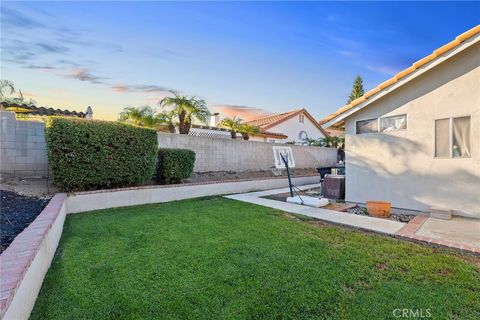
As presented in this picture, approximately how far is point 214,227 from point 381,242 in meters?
3.87

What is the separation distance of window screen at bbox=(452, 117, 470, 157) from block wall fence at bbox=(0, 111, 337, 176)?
33.8ft

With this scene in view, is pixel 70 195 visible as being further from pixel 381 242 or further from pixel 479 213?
pixel 479 213

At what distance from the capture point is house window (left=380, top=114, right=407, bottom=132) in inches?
341

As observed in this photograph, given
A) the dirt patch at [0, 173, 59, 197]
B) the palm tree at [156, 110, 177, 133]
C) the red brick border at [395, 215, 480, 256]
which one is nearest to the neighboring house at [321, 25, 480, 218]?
the red brick border at [395, 215, 480, 256]

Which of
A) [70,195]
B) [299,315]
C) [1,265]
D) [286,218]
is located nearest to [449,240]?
[286,218]

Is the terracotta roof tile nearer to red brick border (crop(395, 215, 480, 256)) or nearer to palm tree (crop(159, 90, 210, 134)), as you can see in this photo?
palm tree (crop(159, 90, 210, 134))

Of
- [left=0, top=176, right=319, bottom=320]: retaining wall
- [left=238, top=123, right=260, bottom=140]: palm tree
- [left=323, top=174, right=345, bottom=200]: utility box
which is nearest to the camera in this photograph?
[left=0, top=176, right=319, bottom=320]: retaining wall

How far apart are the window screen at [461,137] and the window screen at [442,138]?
0.47 ft

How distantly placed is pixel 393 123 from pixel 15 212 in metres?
11.5

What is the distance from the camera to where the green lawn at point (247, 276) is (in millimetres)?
3018

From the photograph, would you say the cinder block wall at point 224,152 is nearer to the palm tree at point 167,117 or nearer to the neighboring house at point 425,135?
the palm tree at point 167,117

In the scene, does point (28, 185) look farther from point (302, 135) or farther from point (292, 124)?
point (302, 135)

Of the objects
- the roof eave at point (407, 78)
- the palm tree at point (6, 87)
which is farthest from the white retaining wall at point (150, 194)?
the palm tree at point (6, 87)

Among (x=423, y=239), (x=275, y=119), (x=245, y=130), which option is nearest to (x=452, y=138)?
(x=423, y=239)
